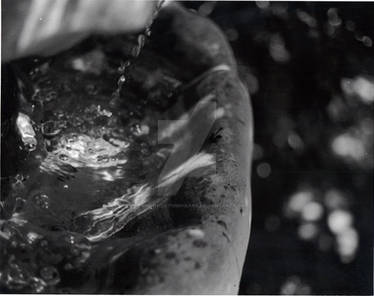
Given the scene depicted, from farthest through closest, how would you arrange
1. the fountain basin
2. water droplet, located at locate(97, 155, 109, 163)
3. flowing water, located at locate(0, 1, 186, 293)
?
water droplet, located at locate(97, 155, 109, 163) < flowing water, located at locate(0, 1, 186, 293) < the fountain basin

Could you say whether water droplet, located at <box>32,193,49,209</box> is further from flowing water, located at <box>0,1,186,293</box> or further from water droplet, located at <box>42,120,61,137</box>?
water droplet, located at <box>42,120,61,137</box>

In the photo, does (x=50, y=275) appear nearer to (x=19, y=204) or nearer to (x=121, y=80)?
(x=19, y=204)

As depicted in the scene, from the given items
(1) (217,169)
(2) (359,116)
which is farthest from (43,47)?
(2) (359,116)

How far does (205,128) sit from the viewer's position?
1380 millimetres

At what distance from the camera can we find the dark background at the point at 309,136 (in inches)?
55.9

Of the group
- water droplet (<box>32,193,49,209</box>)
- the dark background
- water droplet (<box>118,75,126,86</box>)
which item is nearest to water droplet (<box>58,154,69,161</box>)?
water droplet (<box>32,193,49,209</box>)

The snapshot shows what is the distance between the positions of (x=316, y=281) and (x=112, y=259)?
50 cm

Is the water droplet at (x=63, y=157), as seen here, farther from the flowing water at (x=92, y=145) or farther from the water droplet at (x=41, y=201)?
the water droplet at (x=41, y=201)

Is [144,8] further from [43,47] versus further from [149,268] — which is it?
[149,268]

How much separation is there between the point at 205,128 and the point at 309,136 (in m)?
0.28

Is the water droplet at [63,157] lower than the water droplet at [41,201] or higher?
higher

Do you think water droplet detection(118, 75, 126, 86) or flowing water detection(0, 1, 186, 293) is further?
water droplet detection(118, 75, 126, 86)

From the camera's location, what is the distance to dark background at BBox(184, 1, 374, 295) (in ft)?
4.66

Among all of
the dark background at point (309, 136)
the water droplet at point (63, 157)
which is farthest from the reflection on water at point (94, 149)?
the dark background at point (309, 136)
